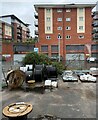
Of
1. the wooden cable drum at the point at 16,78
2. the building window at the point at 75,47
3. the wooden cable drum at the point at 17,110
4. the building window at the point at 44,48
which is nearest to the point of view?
the wooden cable drum at the point at 17,110

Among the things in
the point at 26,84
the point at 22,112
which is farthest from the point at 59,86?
the point at 22,112

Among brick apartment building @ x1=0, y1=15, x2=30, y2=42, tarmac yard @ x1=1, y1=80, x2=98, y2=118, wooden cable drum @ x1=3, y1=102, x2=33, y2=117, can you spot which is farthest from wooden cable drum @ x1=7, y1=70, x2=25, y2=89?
brick apartment building @ x1=0, y1=15, x2=30, y2=42

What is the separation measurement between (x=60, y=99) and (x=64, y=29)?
26968mm

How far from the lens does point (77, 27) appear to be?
114ft

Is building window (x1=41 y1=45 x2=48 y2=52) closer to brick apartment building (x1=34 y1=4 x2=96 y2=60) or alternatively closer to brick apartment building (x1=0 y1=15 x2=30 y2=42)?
brick apartment building (x1=34 y1=4 x2=96 y2=60)

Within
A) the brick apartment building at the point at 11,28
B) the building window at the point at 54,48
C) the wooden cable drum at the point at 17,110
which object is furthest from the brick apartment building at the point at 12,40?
the wooden cable drum at the point at 17,110

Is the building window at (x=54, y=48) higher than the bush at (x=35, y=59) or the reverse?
higher

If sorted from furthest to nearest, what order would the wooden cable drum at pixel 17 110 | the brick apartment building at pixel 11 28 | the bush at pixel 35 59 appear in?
the brick apartment building at pixel 11 28
the bush at pixel 35 59
the wooden cable drum at pixel 17 110

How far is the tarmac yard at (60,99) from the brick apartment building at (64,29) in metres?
21.8

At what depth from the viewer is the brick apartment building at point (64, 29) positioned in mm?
34281

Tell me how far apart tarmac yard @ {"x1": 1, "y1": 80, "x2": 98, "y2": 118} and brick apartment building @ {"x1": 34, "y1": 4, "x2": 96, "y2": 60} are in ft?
71.4

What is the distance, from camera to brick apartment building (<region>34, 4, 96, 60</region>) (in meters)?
34.3

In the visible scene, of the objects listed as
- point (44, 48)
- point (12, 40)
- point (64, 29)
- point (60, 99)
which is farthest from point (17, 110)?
point (12, 40)

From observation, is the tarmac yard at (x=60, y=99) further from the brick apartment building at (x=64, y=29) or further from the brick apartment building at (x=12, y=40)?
the brick apartment building at (x=12, y=40)
